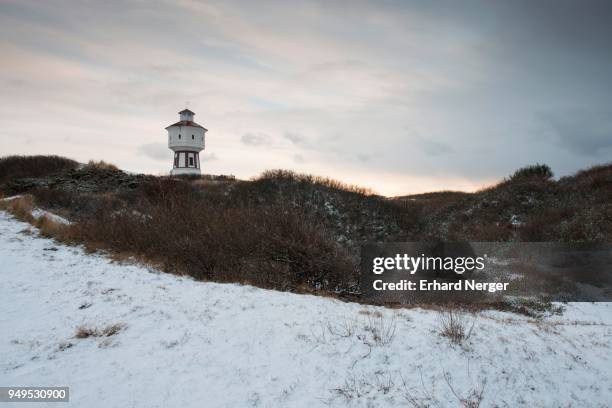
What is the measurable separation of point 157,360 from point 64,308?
2936 millimetres

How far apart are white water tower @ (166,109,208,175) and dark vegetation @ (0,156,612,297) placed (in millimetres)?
12415

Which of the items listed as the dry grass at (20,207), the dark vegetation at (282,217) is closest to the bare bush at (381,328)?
the dark vegetation at (282,217)

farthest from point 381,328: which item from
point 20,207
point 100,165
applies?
point 100,165

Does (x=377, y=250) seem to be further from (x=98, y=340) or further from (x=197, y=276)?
(x=98, y=340)

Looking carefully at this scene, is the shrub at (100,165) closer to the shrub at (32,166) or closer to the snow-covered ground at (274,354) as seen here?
the shrub at (32,166)

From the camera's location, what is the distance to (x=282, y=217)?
980 cm

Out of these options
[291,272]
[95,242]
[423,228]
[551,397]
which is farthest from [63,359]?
[423,228]

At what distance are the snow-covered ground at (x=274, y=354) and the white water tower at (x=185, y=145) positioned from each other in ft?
110

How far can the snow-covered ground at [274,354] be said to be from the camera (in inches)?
170

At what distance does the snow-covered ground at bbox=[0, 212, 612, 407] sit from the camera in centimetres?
431

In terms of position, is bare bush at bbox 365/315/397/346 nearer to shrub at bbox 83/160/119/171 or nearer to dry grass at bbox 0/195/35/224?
dry grass at bbox 0/195/35/224

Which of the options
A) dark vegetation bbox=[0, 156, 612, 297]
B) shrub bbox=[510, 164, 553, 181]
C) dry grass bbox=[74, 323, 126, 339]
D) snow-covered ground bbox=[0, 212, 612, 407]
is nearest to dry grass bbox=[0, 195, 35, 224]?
dark vegetation bbox=[0, 156, 612, 297]

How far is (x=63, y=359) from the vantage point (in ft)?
16.9

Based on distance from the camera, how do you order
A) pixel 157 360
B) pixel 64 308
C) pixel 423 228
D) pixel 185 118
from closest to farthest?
pixel 157 360 < pixel 64 308 < pixel 423 228 < pixel 185 118
